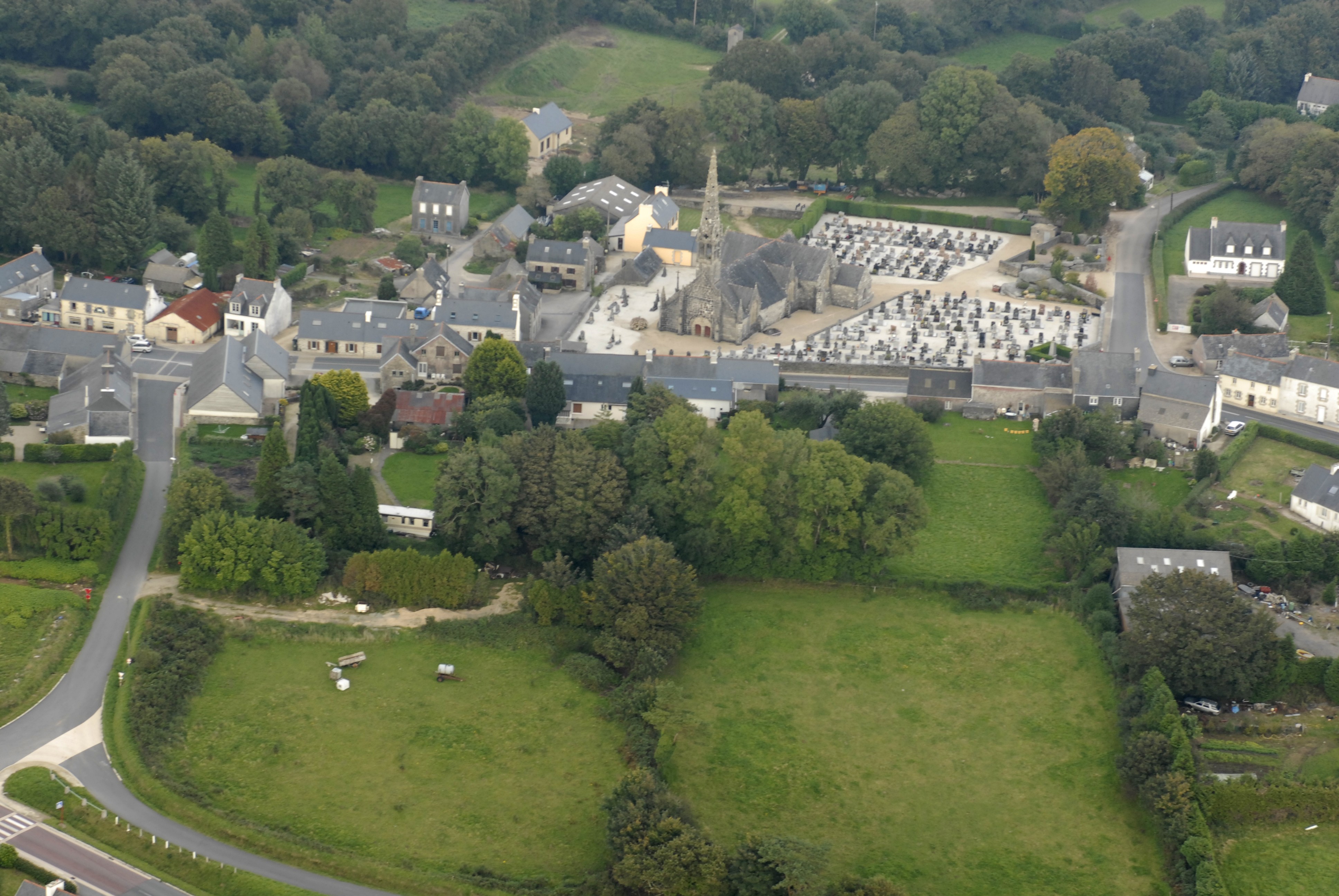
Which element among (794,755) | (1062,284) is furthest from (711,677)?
(1062,284)

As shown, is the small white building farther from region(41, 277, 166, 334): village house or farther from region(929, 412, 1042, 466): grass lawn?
region(41, 277, 166, 334): village house

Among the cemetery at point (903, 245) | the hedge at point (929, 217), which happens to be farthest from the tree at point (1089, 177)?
the cemetery at point (903, 245)

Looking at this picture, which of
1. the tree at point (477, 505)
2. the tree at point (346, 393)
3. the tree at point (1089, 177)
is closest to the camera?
the tree at point (477, 505)

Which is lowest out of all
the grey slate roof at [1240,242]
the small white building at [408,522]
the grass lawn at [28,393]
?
the small white building at [408,522]

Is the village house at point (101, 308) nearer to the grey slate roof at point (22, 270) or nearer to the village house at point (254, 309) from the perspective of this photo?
the grey slate roof at point (22, 270)

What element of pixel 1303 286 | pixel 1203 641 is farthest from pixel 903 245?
pixel 1203 641

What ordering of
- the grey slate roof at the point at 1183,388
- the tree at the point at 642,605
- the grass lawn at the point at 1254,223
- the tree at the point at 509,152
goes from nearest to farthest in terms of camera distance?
the tree at the point at 642,605 < the grey slate roof at the point at 1183,388 < the grass lawn at the point at 1254,223 < the tree at the point at 509,152

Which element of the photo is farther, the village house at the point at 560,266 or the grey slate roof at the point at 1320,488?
the village house at the point at 560,266

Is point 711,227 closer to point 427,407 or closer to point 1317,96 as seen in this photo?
point 427,407
